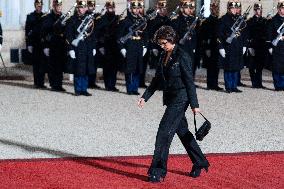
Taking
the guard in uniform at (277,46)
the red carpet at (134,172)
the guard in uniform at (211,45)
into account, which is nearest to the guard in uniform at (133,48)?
the guard in uniform at (211,45)

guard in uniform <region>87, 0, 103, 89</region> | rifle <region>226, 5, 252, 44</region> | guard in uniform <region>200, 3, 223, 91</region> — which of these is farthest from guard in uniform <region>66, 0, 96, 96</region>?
rifle <region>226, 5, 252, 44</region>

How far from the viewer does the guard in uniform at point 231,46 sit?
48.1 ft

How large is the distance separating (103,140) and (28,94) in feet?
17.2

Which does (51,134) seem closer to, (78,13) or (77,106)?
(77,106)

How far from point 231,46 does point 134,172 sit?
747 centimetres

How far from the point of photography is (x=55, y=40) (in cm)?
1469

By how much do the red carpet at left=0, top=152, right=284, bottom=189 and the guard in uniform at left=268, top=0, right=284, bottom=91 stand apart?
6.52m

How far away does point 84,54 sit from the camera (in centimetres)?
1412

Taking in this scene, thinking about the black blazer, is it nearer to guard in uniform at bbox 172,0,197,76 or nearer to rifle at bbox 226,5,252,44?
guard in uniform at bbox 172,0,197,76

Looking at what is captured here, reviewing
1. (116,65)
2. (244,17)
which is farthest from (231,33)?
(116,65)

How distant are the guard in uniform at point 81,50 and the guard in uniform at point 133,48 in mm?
574

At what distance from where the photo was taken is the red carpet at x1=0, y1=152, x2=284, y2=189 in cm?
717

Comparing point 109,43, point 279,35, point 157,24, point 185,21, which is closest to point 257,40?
point 279,35

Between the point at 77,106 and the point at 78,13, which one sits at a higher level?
Answer: the point at 78,13
